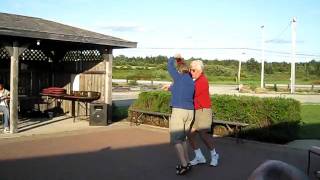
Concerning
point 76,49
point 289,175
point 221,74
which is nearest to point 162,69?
point 221,74

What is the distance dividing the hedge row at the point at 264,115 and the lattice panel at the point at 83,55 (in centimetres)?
490

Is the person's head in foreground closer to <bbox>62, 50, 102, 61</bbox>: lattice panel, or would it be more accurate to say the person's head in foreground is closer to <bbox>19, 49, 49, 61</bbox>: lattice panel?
<bbox>62, 50, 102, 61</bbox>: lattice panel

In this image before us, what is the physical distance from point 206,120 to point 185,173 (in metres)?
1.01

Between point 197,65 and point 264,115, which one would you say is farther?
point 264,115

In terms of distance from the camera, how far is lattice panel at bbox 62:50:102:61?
15.0m

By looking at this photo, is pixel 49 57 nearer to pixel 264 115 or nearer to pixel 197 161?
pixel 264 115

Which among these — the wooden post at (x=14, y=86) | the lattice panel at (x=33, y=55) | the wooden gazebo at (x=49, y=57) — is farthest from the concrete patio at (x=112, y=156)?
the lattice panel at (x=33, y=55)

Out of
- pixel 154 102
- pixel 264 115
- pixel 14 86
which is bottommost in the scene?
pixel 264 115

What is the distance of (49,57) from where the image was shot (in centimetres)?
1664

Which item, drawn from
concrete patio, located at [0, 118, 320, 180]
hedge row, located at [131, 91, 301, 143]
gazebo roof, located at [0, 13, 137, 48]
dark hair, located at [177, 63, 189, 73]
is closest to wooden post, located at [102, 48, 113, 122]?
gazebo roof, located at [0, 13, 137, 48]

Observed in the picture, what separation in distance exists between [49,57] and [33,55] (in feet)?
2.49

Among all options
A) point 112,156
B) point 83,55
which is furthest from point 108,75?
point 112,156

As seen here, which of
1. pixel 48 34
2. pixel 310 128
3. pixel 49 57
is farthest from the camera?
pixel 49 57

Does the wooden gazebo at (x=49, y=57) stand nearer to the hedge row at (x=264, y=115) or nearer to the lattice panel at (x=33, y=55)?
the lattice panel at (x=33, y=55)
